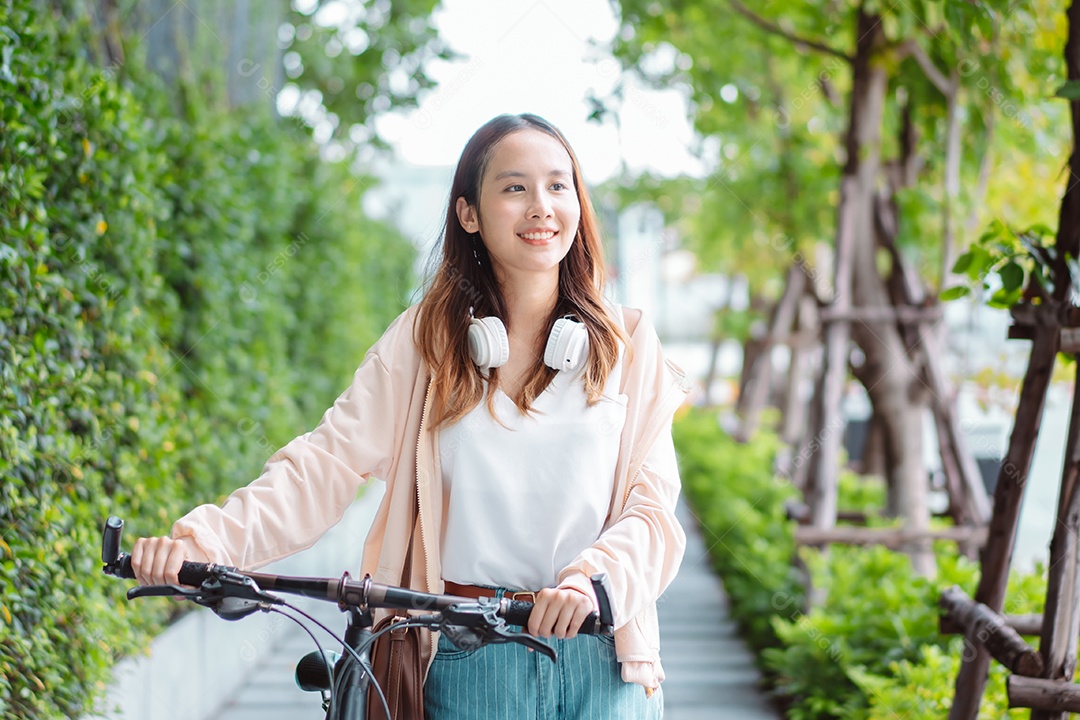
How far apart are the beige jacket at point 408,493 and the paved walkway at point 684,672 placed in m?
2.80

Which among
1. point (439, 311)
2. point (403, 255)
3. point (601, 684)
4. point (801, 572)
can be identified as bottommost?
point (801, 572)

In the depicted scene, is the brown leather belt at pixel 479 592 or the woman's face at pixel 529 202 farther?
the woman's face at pixel 529 202

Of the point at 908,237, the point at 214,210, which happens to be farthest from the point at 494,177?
the point at 908,237

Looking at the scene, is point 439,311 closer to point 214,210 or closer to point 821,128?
point 214,210

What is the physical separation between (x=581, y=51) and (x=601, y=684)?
4.86m

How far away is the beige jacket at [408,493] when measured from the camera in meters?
1.61

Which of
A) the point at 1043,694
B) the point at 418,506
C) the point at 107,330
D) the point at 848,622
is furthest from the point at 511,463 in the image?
the point at 848,622

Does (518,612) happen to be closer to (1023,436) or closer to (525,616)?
(525,616)

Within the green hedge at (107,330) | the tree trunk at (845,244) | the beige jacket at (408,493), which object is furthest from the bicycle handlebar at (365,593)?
the tree trunk at (845,244)

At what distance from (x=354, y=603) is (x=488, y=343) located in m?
0.50

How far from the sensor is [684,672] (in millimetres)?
4945

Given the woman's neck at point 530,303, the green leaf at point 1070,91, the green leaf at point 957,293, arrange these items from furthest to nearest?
the green leaf at point 957,293, the green leaf at point 1070,91, the woman's neck at point 530,303

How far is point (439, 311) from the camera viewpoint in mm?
1845

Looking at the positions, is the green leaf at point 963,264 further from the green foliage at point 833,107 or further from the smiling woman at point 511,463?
the smiling woman at point 511,463
